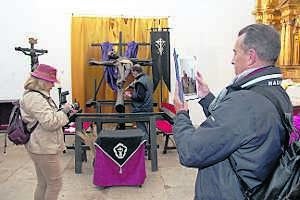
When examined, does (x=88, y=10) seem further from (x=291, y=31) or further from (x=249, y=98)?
(x=249, y=98)

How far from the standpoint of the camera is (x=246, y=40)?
1391 mm

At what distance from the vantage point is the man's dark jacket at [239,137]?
4.23 ft

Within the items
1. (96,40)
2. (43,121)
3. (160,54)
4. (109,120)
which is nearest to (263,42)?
(43,121)

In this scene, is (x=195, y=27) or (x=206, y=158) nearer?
(x=206, y=158)

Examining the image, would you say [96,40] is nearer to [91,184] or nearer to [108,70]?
[108,70]

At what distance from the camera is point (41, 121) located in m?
2.62

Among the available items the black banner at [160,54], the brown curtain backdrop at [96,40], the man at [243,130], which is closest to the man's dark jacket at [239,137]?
the man at [243,130]

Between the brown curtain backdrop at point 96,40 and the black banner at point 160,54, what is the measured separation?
29 centimetres

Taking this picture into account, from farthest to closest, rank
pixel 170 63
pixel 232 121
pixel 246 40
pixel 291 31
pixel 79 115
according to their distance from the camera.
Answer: pixel 170 63
pixel 291 31
pixel 79 115
pixel 246 40
pixel 232 121

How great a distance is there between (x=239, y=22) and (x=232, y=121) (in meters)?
7.12

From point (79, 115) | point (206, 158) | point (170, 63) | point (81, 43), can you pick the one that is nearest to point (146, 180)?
point (79, 115)

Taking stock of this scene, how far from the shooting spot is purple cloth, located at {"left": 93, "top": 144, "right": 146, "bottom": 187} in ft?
13.1

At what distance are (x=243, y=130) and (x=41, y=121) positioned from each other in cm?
174

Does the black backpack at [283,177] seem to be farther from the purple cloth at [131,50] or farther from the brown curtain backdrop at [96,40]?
the brown curtain backdrop at [96,40]
